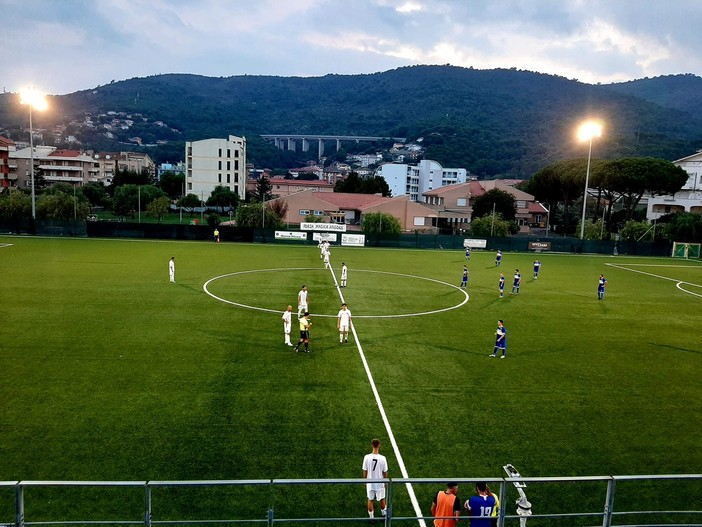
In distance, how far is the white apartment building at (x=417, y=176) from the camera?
13850cm

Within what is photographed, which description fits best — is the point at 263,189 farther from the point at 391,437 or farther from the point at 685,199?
the point at 391,437

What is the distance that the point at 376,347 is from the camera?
742 inches

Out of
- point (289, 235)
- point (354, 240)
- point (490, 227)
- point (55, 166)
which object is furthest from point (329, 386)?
point (55, 166)

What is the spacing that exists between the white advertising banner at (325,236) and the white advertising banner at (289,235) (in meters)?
1.50

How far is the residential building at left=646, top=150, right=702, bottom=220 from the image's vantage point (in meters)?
87.1

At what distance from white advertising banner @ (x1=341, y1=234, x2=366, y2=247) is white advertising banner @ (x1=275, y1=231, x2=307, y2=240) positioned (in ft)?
15.3

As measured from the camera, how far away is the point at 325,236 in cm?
6100

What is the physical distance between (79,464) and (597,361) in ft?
52.6

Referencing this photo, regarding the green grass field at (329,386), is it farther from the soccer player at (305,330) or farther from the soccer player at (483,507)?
the soccer player at (483,507)

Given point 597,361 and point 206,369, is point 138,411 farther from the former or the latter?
point 597,361

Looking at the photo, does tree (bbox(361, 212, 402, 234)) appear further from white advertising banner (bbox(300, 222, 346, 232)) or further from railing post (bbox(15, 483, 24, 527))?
railing post (bbox(15, 483, 24, 527))

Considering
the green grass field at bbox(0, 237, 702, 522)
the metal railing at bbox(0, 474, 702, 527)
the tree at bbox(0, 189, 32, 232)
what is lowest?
the metal railing at bbox(0, 474, 702, 527)

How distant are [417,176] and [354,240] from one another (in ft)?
286

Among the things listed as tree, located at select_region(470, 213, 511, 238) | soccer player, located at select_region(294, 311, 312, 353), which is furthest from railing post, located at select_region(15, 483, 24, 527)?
tree, located at select_region(470, 213, 511, 238)
